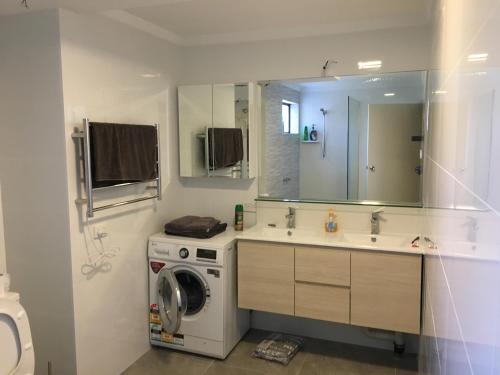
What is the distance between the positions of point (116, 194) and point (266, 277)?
3.68 ft

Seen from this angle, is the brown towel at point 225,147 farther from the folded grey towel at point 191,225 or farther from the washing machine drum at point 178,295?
the washing machine drum at point 178,295

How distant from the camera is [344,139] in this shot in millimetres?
Answer: 3055

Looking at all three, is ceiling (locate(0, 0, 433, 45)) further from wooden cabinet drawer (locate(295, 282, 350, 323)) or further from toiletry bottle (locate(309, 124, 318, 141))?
wooden cabinet drawer (locate(295, 282, 350, 323))

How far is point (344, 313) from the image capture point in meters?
2.68

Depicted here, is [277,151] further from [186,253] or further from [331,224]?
[186,253]

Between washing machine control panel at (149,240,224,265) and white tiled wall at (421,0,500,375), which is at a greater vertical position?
white tiled wall at (421,0,500,375)

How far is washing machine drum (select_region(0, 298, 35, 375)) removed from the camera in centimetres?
187

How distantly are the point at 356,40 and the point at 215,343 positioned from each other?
7.51 feet

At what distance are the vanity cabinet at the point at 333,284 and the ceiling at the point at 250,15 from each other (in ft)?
4.87

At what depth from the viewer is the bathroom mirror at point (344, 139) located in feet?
9.28

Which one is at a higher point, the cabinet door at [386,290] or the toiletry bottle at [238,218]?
the toiletry bottle at [238,218]

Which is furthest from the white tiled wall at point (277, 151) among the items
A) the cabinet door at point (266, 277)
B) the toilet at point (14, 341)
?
the toilet at point (14, 341)

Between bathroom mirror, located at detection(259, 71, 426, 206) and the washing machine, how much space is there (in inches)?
27.1

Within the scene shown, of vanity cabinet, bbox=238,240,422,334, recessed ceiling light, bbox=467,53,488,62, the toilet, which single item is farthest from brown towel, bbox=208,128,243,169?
recessed ceiling light, bbox=467,53,488,62
